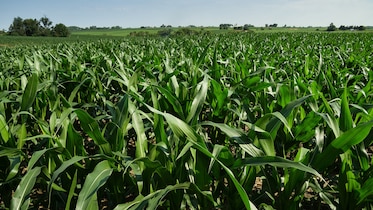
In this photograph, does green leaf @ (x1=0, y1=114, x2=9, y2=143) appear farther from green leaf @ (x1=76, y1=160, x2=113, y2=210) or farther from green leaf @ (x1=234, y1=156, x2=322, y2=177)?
green leaf @ (x1=234, y1=156, x2=322, y2=177)

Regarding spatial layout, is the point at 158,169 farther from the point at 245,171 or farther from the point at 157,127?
the point at 245,171

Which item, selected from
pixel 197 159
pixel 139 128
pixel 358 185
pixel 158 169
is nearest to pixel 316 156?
pixel 358 185

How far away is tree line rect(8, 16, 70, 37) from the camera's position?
7788cm

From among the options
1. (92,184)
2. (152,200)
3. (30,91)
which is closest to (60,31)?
(30,91)

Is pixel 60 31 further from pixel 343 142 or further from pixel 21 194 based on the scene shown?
pixel 343 142

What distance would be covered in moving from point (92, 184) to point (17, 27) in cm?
9532

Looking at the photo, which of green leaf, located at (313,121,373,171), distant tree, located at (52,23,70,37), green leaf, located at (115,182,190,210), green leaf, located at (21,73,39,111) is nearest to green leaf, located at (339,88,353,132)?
green leaf, located at (313,121,373,171)

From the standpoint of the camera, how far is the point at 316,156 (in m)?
1.32

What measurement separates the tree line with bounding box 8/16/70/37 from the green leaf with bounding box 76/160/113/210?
84343mm

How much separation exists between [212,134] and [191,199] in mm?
1010

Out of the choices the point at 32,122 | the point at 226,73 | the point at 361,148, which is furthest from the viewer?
the point at 226,73

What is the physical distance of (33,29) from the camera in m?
80.9

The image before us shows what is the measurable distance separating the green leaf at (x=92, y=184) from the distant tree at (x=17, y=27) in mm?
91605

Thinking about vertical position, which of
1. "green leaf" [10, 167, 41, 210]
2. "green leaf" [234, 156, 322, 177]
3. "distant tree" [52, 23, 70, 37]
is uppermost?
"distant tree" [52, 23, 70, 37]
